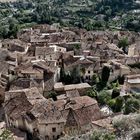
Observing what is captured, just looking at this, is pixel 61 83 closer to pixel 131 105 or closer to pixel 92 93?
pixel 92 93

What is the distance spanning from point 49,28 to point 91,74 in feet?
96.3

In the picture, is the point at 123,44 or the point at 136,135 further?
the point at 123,44

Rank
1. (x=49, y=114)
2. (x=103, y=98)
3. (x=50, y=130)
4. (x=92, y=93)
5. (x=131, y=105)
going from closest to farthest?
(x=50, y=130), (x=49, y=114), (x=131, y=105), (x=103, y=98), (x=92, y=93)

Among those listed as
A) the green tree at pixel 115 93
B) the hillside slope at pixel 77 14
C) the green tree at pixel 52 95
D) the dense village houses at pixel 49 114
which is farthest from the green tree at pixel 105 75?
the hillside slope at pixel 77 14

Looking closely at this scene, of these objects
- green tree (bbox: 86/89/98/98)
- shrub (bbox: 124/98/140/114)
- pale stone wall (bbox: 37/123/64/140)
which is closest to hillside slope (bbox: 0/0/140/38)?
green tree (bbox: 86/89/98/98)

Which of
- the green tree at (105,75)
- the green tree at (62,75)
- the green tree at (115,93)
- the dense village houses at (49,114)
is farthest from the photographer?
the green tree at (62,75)

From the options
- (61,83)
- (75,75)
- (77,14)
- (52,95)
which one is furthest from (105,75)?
(77,14)

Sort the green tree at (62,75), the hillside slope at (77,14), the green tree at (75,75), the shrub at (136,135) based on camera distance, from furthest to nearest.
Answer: the hillside slope at (77,14) → the green tree at (62,75) → the green tree at (75,75) → the shrub at (136,135)

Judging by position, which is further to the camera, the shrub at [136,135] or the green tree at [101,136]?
the green tree at [101,136]

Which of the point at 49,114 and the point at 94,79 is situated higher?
the point at 49,114

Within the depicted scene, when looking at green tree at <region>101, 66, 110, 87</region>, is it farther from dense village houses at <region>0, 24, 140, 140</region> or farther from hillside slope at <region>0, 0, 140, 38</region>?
hillside slope at <region>0, 0, 140, 38</region>

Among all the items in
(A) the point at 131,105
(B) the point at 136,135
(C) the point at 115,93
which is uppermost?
(B) the point at 136,135

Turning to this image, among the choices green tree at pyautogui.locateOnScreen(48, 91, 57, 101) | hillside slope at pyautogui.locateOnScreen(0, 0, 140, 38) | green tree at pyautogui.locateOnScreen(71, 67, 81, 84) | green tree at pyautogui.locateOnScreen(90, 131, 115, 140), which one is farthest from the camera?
hillside slope at pyautogui.locateOnScreen(0, 0, 140, 38)

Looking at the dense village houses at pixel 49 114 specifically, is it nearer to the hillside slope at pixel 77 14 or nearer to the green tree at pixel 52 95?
the green tree at pixel 52 95
